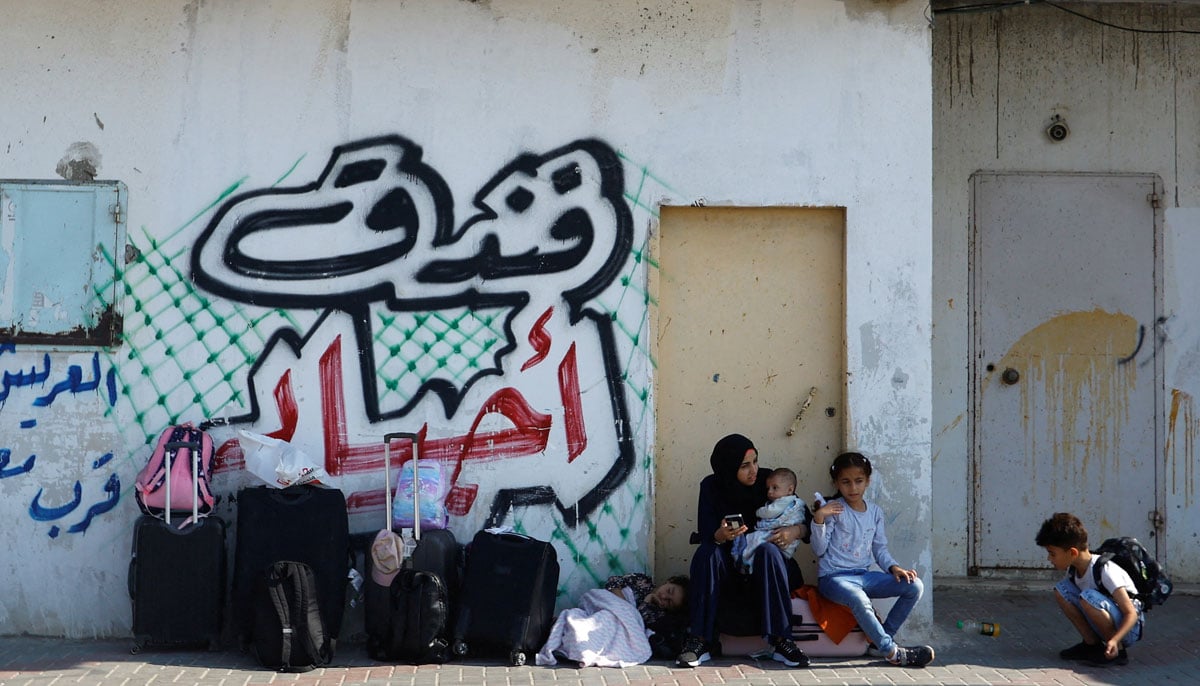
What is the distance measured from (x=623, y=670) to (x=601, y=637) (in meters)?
0.23

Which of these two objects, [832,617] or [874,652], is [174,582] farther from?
[874,652]

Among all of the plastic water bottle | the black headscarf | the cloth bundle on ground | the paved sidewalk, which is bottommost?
the paved sidewalk

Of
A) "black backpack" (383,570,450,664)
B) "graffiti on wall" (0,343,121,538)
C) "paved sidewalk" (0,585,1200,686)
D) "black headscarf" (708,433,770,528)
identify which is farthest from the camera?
"graffiti on wall" (0,343,121,538)

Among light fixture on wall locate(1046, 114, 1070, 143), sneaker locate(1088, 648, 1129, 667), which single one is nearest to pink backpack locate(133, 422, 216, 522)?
sneaker locate(1088, 648, 1129, 667)

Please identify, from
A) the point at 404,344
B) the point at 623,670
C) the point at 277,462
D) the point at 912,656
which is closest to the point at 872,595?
the point at 912,656

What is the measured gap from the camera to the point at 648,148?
6984 millimetres

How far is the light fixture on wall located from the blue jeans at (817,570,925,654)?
3213 millimetres

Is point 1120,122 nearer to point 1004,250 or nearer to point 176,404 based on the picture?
point 1004,250

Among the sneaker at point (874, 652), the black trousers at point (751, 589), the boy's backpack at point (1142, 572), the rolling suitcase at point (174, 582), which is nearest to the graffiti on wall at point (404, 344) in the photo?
the rolling suitcase at point (174, 582)

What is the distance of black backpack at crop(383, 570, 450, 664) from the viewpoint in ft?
20.8

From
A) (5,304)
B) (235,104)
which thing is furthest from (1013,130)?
(5,304)

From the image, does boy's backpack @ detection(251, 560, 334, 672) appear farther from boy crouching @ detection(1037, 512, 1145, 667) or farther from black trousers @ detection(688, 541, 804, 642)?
boy crouching @ detection(1037, 512, 1145, 667)

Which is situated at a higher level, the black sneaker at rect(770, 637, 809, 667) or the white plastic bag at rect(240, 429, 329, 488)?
the white plastic bag at rect(240, 429, 329, 488)

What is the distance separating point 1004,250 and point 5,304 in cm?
583
